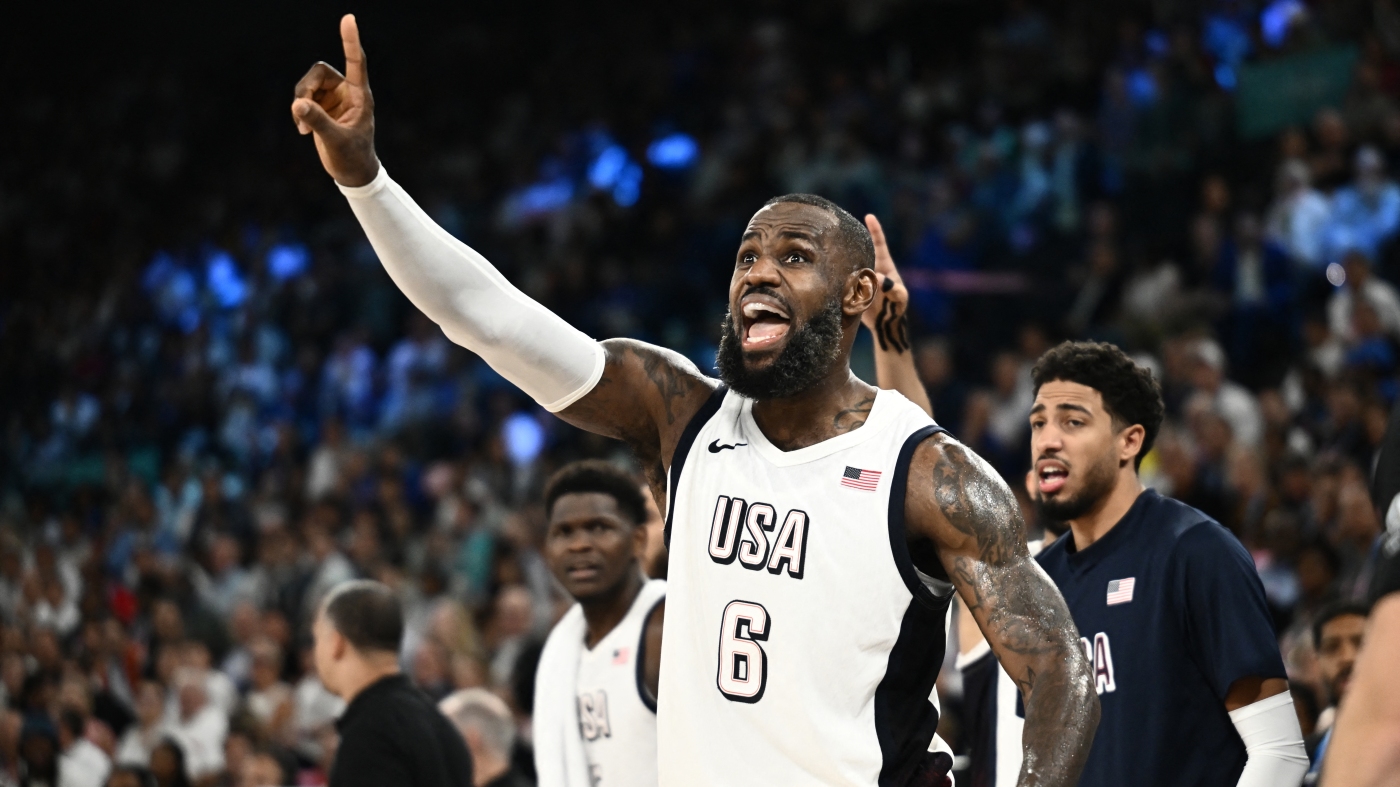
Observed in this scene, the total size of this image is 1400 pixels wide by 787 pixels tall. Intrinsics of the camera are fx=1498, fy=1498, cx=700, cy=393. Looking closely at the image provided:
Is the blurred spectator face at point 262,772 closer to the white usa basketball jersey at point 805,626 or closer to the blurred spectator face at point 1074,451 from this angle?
the blurred spectator face at point 1074,451

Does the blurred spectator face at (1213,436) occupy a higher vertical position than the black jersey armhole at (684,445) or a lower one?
higher

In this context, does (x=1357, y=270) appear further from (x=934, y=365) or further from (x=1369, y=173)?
(x=934, y=365)

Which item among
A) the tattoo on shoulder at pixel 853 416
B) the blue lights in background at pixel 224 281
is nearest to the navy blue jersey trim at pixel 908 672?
the tattoo on shoulder at pixel 853 416

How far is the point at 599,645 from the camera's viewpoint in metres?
4.57

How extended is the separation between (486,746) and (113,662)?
6517 millimetres

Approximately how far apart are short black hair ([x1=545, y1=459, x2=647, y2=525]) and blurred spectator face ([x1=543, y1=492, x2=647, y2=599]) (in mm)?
25

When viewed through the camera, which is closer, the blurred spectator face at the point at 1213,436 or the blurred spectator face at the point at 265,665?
the blurred spectator face at the point at 1213,436

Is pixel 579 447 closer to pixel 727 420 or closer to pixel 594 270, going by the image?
pixel 594 270

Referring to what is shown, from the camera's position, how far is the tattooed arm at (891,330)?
164 inches

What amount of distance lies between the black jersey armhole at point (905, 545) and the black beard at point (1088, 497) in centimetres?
89

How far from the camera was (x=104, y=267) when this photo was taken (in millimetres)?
18500

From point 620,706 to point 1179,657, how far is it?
163cm

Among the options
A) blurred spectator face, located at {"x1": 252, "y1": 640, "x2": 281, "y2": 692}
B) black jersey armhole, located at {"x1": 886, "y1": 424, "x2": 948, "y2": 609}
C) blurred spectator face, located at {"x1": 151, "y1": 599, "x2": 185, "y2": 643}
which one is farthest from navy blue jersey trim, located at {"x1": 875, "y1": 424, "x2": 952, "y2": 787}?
blurred spectator face, located at {"x1": 151, "y1": 599, "x2": 185, "y2": 643}

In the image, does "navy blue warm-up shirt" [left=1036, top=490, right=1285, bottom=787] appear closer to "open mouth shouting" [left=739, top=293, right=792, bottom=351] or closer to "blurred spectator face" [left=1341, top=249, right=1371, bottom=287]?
"open mouth shouting" [left=739, top=293, right=792, bottom=351]
